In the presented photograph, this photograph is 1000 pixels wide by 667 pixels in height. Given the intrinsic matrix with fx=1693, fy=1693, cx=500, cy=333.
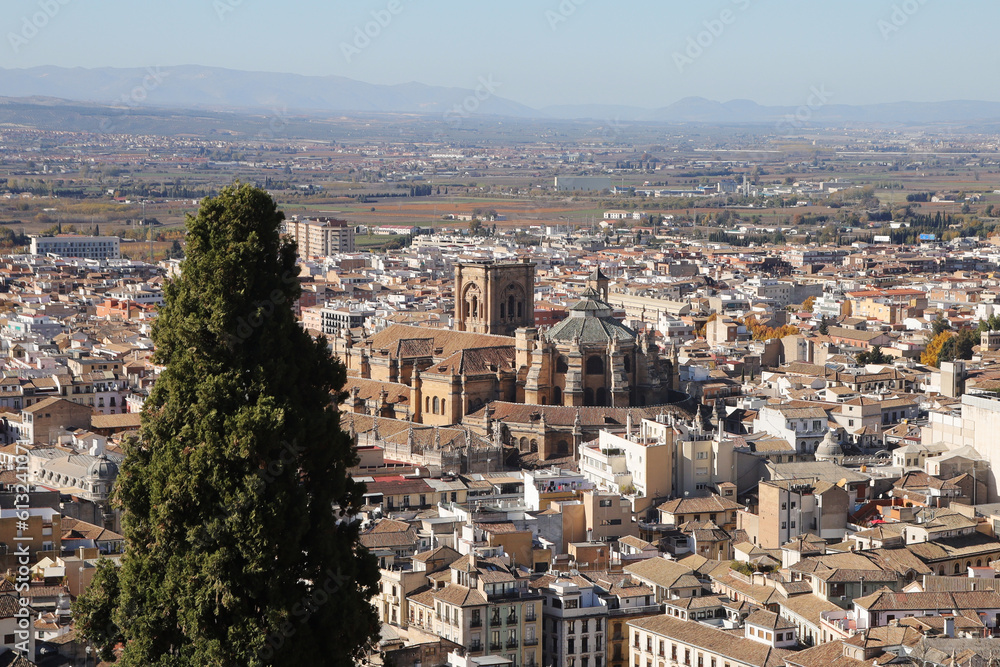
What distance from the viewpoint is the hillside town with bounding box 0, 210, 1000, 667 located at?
31656 mm

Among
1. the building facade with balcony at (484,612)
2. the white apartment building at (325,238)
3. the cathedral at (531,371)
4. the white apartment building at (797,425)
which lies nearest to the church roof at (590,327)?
the cathedral at (531,371)

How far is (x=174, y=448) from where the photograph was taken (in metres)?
15.2

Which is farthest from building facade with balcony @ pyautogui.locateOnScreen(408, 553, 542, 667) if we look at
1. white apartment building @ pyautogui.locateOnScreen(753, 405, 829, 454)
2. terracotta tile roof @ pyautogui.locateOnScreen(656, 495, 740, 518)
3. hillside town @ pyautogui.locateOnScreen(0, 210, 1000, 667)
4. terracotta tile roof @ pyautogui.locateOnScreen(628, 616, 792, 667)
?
white apartment building @ pyautogui.locateOnScreen(753, 405, 829, 454)

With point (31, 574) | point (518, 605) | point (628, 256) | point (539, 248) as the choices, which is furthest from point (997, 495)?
point (539, 248)

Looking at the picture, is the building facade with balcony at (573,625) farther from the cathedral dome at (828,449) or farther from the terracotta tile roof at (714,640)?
the cathedral dome at (828,449)

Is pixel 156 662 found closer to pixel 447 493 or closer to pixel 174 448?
pixel 174 448

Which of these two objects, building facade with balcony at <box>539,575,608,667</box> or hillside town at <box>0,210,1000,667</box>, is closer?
hillside town at <box>0,210,1000,667</box>

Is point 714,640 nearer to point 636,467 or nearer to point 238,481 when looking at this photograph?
point 636,467

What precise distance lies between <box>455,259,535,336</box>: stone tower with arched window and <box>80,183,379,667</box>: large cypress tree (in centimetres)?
4531

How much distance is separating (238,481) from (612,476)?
30.9m

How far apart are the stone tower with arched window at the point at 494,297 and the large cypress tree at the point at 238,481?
149 feet

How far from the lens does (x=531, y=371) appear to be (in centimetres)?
5412

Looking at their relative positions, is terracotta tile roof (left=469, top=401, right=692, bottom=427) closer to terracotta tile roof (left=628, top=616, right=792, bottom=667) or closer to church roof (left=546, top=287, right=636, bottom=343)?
church roof (left=546, top=287, right=636, bottom=343)

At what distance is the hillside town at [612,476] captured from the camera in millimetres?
31656
